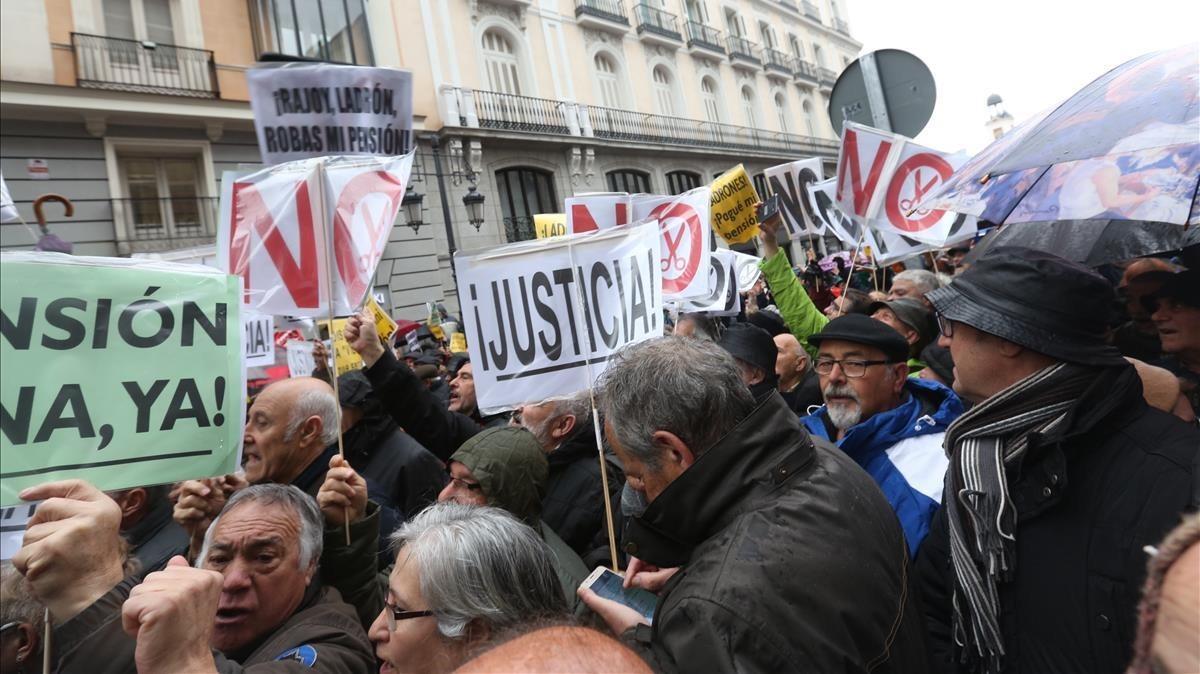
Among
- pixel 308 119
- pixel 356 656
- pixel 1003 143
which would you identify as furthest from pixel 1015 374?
pixel 308 119

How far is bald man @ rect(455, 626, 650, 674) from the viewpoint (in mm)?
678

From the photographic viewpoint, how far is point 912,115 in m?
3.92

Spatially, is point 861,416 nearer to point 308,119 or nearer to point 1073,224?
point 1073,224

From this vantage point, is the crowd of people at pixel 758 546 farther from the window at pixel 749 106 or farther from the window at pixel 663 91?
the window at pixel 749 106

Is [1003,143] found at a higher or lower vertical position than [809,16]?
lower

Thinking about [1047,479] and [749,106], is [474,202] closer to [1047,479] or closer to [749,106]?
[1047,479]

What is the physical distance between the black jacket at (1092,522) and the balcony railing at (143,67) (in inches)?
618

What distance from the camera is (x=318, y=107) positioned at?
164 inches

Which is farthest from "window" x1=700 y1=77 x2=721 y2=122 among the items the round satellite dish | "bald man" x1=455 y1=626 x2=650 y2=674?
"bald man" x1=455 y1=626 x2=650 y2=674

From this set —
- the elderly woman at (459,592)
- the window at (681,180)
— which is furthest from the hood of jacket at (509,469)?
the window at (681,180)

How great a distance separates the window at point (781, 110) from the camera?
30116 millimetres

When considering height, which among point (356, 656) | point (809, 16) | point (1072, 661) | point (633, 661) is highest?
point (809, 16)

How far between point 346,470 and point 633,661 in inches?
71.6

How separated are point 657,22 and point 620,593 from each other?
25974mm
